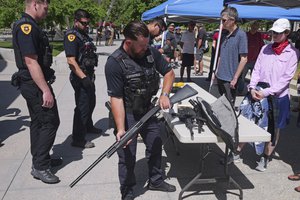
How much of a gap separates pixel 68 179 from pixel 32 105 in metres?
0.91

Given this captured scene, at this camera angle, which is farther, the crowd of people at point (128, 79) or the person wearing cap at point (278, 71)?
the person wearing cap at point (278, 71)

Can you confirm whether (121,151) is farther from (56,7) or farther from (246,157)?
(56,7)

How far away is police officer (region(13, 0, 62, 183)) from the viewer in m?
2.94

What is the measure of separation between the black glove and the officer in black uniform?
1.35 m

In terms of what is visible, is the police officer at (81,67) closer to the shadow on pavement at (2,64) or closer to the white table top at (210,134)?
the white table top at (210,134)

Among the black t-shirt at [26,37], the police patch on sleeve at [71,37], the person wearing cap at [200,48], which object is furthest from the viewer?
the person wearing cap at [200,48]

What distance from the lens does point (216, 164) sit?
3.95 m

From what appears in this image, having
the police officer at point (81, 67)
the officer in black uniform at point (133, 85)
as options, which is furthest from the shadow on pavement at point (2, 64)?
the officer in black uniform at point (133, 85)

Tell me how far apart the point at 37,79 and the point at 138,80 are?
102 centimetres

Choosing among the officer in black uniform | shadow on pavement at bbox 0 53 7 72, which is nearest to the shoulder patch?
the officer in black uniform

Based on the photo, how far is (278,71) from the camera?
3.40 m

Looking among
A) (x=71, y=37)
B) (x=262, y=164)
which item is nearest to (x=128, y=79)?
(x=71, y=37)

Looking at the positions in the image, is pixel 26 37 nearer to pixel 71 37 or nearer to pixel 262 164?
pixel 71 37

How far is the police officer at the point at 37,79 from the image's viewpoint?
9.64 feet
